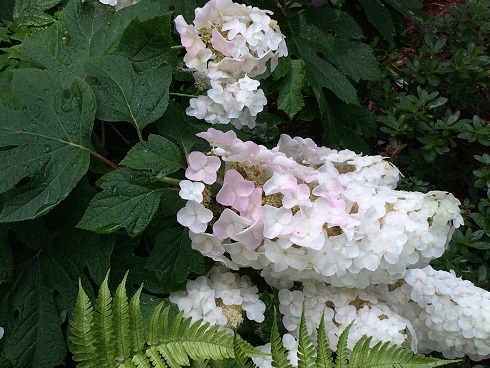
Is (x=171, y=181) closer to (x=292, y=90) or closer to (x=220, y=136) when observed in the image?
(x=220, y=136)

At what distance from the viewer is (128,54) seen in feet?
4.08

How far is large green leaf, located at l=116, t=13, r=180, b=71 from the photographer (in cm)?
122

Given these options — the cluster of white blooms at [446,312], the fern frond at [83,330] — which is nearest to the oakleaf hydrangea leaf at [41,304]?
the fern frond at [83,330]

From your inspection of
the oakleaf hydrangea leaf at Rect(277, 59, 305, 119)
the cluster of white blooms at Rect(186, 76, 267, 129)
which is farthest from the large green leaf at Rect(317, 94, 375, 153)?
the cluster of white blooms at Rect(186, 76, 267, 129)

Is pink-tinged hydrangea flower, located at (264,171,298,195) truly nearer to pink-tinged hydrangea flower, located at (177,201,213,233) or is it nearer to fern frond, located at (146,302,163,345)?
pink-tinged hydrangea flower, located at (177,201,213,233)

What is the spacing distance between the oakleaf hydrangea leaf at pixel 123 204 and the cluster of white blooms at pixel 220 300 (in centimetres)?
21

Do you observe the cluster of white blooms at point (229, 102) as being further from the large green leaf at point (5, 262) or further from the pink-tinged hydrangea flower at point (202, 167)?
the large green leaf at point (5, 262)

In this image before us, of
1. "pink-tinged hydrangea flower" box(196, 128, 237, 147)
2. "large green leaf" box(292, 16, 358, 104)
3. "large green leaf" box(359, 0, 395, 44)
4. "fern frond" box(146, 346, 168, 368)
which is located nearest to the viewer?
"fern frond" box(146, 346, 168, 368)

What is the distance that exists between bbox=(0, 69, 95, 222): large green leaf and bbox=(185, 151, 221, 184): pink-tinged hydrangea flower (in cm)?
20

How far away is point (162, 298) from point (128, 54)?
51 centimetres

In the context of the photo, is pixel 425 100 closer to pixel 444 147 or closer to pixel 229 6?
pixel 444 147

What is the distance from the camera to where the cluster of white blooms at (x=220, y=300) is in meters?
1.18

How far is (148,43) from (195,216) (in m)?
0.40

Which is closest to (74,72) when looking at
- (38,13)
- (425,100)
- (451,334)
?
(38,13)
